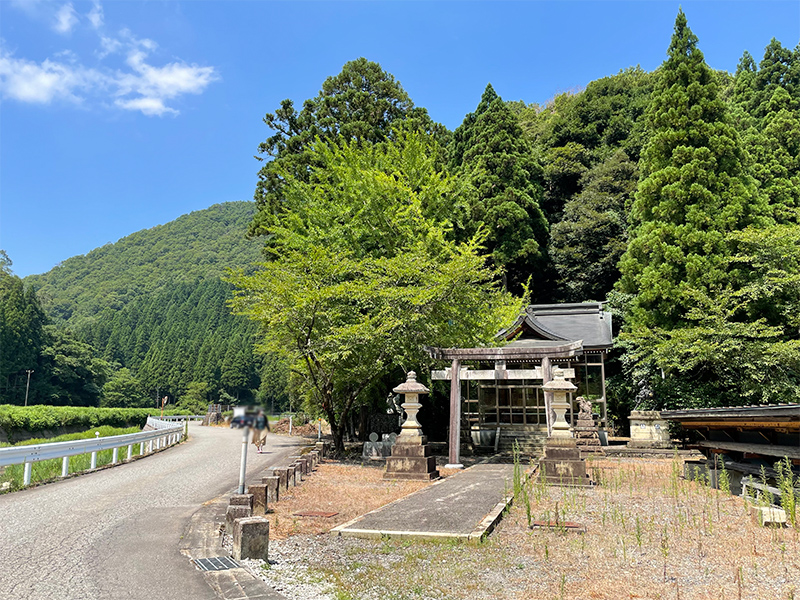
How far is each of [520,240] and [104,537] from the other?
2697 centimetres

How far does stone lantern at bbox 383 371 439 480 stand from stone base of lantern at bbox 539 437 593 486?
8.69 ft

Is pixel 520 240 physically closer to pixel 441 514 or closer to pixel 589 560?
pixel 441 514

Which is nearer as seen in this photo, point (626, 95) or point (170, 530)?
point (170, 530)

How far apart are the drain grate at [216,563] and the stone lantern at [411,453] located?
6.80 meters

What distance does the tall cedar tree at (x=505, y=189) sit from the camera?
97.9 feet

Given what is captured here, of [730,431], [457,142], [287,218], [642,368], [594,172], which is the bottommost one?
[730,431]

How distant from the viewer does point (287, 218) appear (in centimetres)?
1861

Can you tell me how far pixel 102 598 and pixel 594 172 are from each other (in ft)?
116

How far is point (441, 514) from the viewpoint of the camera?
742 centimetres

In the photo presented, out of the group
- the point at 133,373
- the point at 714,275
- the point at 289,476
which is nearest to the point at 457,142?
the point at 714,275

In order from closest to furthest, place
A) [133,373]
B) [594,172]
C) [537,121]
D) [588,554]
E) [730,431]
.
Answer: [588,554]
[730,431]
[594,172]
[537,121]
[133,373]

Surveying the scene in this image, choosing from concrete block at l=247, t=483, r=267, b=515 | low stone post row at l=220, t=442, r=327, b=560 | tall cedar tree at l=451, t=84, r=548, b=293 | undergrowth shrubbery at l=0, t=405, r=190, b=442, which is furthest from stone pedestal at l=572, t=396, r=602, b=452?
undergrowth shrubbery at l=0, t=405, r=190, b=442

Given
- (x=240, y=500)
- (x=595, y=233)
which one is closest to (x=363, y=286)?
(x=240, y=500)

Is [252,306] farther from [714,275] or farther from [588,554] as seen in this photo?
[714,275]
